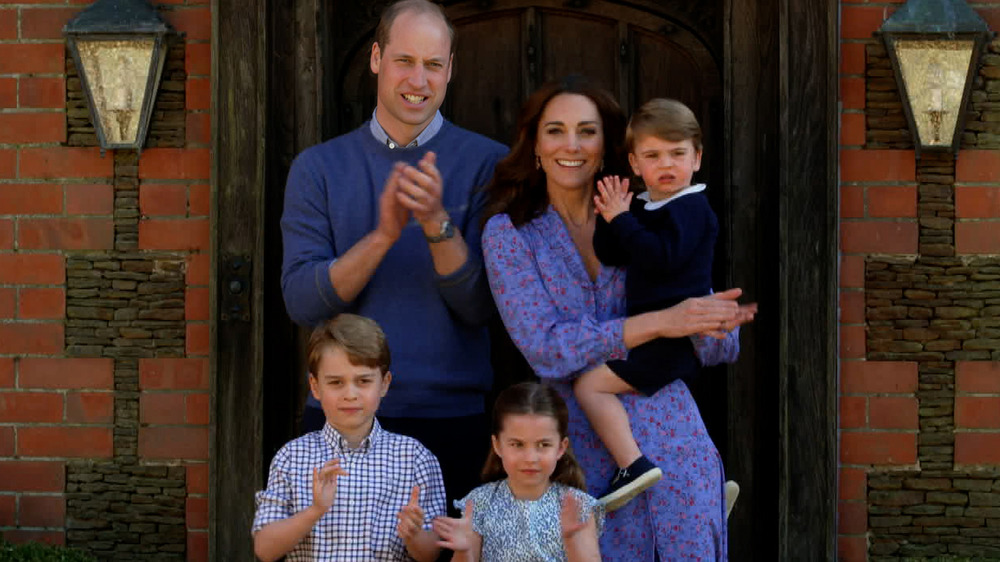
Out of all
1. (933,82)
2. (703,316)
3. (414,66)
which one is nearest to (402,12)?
(414,66)

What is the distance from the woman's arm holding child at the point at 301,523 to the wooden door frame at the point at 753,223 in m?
1.22

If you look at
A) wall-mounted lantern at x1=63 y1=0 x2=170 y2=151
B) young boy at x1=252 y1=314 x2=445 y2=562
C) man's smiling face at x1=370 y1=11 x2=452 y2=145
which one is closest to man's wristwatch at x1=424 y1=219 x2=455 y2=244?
young boy at x1=252 y1=314 x2=445 y2=562

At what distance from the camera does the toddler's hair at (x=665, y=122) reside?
3299 mm

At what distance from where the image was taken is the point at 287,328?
176 inches

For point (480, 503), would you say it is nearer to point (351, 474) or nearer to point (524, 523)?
point (524, 523)

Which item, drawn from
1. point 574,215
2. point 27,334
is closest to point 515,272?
point 574,215

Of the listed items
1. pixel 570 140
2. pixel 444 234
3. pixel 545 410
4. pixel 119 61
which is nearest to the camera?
pixel 545 410

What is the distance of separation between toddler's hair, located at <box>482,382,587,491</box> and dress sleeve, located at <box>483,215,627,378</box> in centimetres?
9

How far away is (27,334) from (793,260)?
7.93 feet

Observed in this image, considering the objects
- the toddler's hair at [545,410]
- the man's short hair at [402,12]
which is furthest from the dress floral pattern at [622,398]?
the man's short hair at [402,12]

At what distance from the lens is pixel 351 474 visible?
10.5ft

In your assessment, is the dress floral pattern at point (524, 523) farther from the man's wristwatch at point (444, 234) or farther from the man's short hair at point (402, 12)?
the man's short hair at point (402, 12)

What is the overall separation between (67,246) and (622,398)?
6.60 feet

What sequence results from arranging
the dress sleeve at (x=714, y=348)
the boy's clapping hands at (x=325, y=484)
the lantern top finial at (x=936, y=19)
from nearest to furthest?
the boy's clapping hands at (x=325, y=484)
the dress sleeve at (x=714, y=348)
the lantern top finial at (x=936, y=19)
